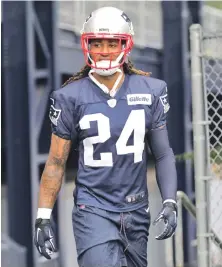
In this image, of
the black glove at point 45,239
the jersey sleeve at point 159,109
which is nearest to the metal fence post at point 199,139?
the jersey sleeve at point 159,109

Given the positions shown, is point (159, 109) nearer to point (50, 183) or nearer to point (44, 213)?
point (50, 183)

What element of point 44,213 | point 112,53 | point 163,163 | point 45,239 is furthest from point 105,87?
point 45,239

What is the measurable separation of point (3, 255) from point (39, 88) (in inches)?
77.8

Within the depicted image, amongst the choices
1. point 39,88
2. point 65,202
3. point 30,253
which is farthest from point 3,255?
point 39,88

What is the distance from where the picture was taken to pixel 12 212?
26.8 ft

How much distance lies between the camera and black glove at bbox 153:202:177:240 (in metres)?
3.46

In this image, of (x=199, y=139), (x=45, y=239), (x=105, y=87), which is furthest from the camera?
(x=199, y=139)

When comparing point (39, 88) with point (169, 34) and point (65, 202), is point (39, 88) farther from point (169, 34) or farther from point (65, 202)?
point (169, 34)

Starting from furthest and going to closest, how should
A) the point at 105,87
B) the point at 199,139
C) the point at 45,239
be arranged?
the point at 199,139 < the point at 105,87 < the point at 45,239

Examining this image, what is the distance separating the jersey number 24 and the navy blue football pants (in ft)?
0.79

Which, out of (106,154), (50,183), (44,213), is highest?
(106,154)

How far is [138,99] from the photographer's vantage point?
3553 mm

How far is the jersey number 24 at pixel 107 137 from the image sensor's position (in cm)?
348

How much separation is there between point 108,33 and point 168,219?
3.14 ft
